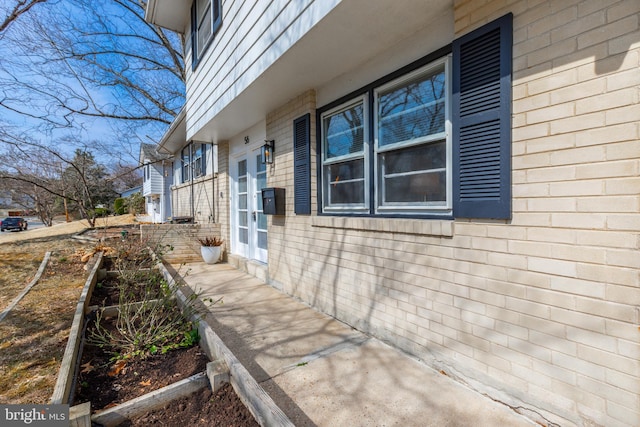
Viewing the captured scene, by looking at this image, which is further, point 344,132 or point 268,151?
point 268,151

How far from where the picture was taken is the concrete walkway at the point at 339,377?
80.2 inches

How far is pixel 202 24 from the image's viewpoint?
6.19m

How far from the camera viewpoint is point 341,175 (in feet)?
12.6

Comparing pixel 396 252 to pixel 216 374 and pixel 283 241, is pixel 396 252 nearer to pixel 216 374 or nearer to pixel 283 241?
pixel 216 374

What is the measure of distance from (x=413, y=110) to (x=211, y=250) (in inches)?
232

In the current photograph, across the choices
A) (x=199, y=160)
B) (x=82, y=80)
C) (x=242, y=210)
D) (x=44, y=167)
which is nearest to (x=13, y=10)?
(x=82, y=80)

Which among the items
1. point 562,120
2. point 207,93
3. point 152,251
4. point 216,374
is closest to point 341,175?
point 562,120

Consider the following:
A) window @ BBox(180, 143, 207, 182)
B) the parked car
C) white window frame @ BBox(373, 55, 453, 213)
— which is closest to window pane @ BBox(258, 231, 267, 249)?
white window frame @ BBox(373, 55, 453, 213)

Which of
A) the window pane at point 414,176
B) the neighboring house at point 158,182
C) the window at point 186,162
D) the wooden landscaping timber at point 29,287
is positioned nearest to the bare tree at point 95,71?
the neighboring house at point 158,182

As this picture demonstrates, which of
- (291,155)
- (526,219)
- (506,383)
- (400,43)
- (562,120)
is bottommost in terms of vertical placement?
(506,383)

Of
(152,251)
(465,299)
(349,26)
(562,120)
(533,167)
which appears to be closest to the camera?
(562,120)

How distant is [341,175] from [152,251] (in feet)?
14.3

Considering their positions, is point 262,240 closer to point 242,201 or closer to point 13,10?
Answer: point 242,201

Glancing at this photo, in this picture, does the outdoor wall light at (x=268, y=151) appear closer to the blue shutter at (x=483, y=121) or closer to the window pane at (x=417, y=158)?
the window pane at (x=417, y=158)
